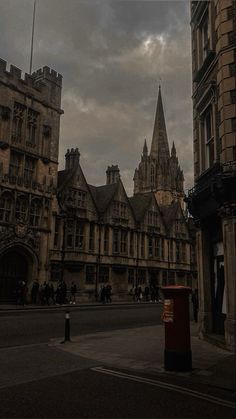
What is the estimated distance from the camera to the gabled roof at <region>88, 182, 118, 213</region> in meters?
45.2

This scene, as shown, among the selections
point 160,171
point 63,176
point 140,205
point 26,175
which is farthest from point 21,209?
point 160,171

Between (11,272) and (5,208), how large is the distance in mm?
5166

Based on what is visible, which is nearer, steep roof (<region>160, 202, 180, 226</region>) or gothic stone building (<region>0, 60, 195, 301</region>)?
gothic stone building (<region>0, 60, 195, 301</region>)

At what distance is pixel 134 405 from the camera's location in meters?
5.79

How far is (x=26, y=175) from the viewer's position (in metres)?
35.7

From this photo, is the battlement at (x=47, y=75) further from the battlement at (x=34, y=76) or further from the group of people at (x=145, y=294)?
the group of people at (x=145, y=294)

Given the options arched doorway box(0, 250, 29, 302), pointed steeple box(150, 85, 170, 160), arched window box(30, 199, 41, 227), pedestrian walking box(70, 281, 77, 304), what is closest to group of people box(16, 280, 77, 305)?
pedestrian walking box(70, 281, 77, 304)

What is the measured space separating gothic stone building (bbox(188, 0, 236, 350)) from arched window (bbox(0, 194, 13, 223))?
20.7 metres

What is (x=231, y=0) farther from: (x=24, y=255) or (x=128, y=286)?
(x=128, y=286)

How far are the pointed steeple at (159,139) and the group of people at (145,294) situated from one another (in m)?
50.6

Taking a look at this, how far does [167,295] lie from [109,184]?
4173cm

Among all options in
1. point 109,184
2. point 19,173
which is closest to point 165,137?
point 109,184

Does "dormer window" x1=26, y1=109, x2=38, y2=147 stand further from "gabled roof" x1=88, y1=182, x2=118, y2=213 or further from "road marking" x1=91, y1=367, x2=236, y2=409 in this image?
"road marking" x1=91, y1=367, x2=236, y2=409

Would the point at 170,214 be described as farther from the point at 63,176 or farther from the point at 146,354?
the point at 146,354
